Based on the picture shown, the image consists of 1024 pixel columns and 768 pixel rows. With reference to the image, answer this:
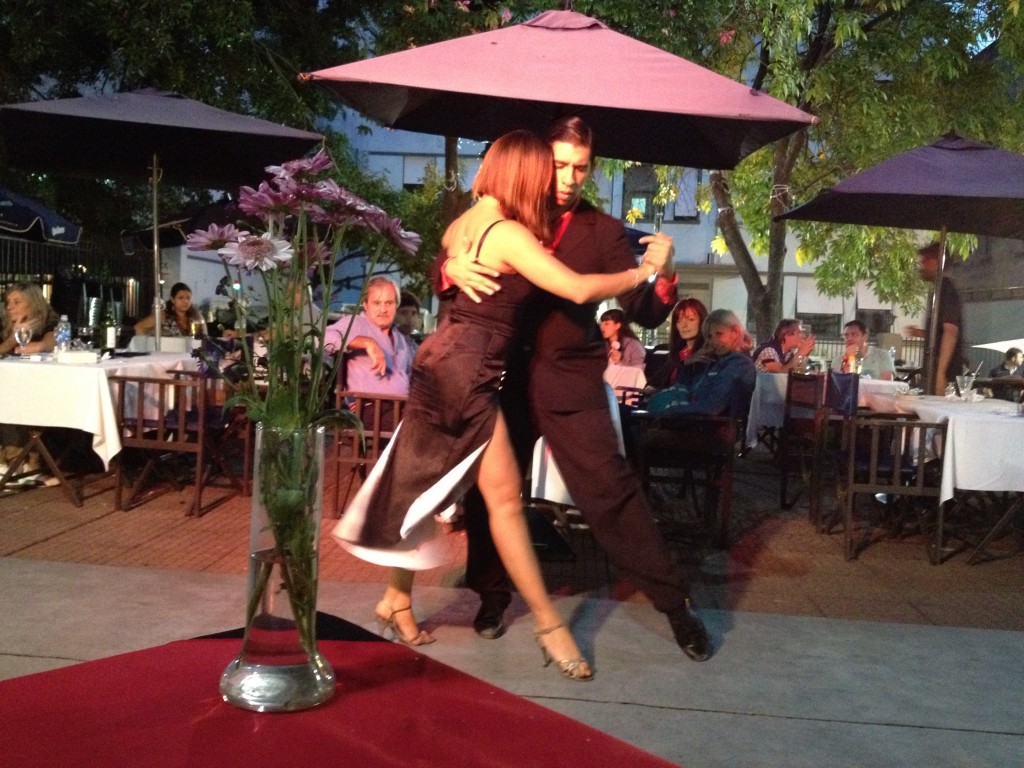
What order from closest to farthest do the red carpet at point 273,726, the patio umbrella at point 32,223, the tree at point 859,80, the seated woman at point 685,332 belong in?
the red carpet at point 273,726 < the seated woman at point 685,332 < the patio umbrella at point 32,223 < the tree at point 859,80

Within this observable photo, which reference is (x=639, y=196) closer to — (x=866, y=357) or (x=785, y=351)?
(x=866, y=357)

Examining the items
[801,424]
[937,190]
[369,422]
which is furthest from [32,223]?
[937,190]

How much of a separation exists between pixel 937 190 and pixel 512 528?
4929mm

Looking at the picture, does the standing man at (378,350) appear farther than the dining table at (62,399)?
Yes

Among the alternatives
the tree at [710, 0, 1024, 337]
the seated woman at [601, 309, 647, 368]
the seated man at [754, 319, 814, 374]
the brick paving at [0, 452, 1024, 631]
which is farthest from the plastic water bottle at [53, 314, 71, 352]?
the tree at [710, 0, 1024, 337]

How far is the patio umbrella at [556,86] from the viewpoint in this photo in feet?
15.6

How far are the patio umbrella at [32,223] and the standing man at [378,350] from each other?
4.91 metres

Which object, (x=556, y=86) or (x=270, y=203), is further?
(x=556, y=86)

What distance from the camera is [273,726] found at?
1.43 metres

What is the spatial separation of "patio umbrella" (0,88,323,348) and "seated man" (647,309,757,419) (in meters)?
3.44

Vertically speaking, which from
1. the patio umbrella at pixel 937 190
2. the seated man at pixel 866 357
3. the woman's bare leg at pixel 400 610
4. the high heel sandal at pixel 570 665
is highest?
the patio umbrella at pixel 937 190

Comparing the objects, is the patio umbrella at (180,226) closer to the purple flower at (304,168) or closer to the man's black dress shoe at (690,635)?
the man's black dress shoe at (690,635)

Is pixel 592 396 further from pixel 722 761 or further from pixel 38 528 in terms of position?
pixel 38 528

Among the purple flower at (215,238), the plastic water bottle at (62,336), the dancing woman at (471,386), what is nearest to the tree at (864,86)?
the plastic water bottle at (62,336)
